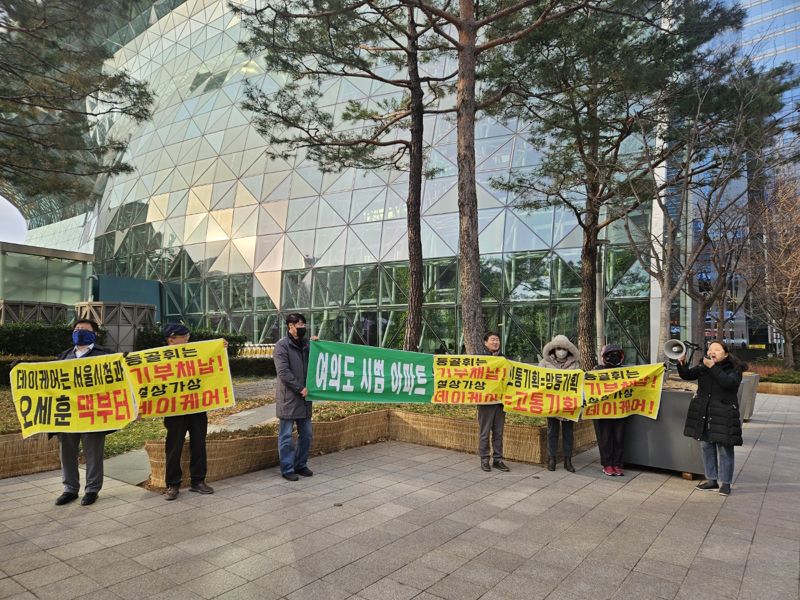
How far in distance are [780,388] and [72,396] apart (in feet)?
71.6

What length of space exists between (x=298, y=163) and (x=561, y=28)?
19241mm

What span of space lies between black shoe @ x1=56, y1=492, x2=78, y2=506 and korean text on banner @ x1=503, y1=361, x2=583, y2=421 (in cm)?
527

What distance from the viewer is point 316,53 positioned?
11.4 m

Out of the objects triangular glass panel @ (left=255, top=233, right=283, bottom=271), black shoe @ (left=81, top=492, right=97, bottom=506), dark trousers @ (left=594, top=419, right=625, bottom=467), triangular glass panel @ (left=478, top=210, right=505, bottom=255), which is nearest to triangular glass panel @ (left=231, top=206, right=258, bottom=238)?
triangular glass panel @ (left=255, top=233, right=283, bottom=271)

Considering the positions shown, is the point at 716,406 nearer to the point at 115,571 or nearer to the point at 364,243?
the point at 115,571

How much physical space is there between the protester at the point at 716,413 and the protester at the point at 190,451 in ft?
18.7

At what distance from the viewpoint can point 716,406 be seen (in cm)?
600

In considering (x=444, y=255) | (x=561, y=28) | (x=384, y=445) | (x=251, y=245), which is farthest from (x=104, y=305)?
(x=561, y=28)

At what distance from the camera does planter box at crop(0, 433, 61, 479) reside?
6.22 m

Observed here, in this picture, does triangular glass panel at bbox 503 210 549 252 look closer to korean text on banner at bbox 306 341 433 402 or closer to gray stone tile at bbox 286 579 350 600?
korean text on banner at bbox 306 341 433 402

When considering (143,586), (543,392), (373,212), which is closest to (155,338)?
(373,212)

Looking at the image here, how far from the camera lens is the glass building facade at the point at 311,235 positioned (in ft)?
67.9

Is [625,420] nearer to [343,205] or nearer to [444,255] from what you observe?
[444,255]

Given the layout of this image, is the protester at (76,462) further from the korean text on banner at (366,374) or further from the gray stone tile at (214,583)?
the korean text on banner at (366,374)
